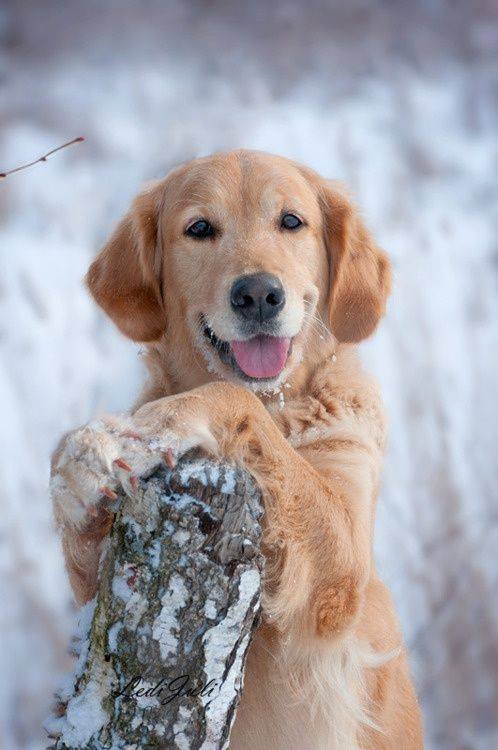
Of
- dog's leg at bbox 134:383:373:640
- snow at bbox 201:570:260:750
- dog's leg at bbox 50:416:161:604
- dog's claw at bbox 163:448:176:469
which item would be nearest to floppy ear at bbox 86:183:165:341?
dog's leg at bbox 134:383:373:640

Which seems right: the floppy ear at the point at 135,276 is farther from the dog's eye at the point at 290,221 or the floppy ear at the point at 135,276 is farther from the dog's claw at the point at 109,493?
the dog's claw at the point at 109,493

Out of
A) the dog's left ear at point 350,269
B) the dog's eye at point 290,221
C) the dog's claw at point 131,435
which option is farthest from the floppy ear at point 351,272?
the dog's claw at point 131,435

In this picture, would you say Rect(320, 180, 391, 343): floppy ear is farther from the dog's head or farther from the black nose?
the black nose

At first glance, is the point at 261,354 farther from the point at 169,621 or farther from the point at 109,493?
the point at 169,621

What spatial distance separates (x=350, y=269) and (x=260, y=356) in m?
0.64

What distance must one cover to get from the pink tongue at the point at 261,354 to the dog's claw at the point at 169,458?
78 cm

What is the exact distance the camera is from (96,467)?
2127 millimetres

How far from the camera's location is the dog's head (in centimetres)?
281

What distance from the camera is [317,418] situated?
2955 mm

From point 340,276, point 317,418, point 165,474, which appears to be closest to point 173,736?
point 165,474

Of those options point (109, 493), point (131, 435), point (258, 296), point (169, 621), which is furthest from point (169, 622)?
point (258, 296)

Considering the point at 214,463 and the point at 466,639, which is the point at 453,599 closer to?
the point at 466,639

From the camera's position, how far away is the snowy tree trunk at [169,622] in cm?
198

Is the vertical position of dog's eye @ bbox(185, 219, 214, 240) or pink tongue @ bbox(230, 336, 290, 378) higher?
dog's eye @ bbox(185, 219, 214, 240)
